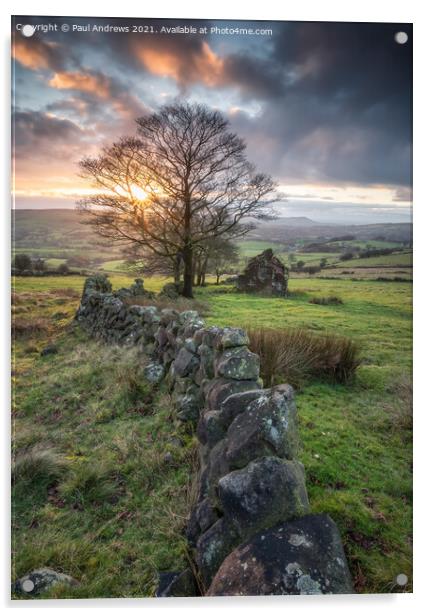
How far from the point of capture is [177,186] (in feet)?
22.5

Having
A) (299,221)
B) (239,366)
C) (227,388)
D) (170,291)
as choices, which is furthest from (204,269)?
(227,388)

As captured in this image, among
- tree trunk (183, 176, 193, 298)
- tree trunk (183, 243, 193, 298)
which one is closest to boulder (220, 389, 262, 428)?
tree trunk (183, 176, 193, 298)

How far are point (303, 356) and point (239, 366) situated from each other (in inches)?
93.5

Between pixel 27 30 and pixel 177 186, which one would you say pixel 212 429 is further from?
pixel 177 186

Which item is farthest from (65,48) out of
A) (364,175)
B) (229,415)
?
(229,415)

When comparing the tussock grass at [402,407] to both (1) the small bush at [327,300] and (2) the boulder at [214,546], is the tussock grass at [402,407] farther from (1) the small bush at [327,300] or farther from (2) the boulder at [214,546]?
(2) the boulder at [214,546]

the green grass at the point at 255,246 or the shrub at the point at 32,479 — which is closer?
the shrub at the point at 32,479

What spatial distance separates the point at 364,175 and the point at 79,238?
4073 millimetres

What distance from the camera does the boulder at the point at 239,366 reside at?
10.8 ft

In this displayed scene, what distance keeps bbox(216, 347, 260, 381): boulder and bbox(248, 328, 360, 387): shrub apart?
1894 mm

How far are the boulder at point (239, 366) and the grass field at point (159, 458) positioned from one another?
43.0 inches

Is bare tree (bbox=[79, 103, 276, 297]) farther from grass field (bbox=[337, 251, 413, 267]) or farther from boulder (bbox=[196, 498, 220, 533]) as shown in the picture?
boulder (bbox=[196, 498, 220, 533])

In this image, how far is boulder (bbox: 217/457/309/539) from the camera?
2285mm

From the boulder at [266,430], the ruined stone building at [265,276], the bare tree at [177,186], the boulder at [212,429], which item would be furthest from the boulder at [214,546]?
the ruined stone building at [265,276]
